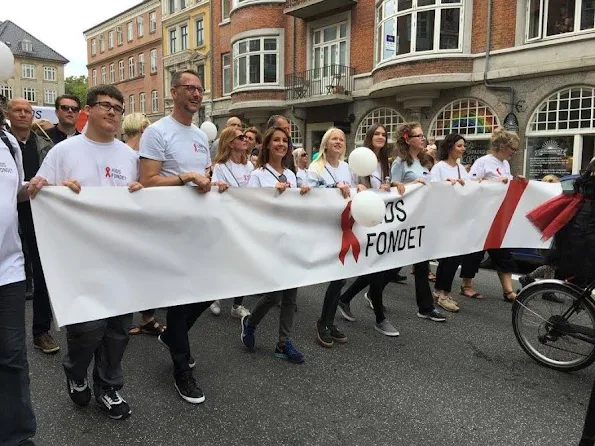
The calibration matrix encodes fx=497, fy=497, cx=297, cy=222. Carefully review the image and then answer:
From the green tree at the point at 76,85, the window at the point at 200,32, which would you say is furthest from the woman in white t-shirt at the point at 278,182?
the green tree at the point at 76,85

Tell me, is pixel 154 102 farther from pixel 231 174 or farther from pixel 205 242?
pixel 205 242

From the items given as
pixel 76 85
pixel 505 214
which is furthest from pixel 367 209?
pixel 76 85

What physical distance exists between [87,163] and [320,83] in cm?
1880

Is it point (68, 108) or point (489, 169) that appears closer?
point (68, 108)

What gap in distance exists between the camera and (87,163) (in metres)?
2.83

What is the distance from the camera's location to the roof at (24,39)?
204 ft

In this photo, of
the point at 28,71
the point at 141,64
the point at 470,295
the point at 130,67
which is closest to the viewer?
the point at 470,295

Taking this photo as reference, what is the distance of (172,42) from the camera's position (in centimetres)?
3384

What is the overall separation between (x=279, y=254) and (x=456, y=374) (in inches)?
61.7

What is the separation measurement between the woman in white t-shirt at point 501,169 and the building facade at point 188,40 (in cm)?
2352

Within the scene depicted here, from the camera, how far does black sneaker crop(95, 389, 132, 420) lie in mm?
2941

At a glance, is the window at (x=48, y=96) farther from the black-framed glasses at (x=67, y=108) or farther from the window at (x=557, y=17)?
the black-framed glasses at (x=67, y=108)

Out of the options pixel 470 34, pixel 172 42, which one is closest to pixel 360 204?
pixel 470 34

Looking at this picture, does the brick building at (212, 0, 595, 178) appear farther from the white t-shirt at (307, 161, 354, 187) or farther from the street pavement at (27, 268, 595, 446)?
the white t-shirt at (307, 161, 354, 187)
